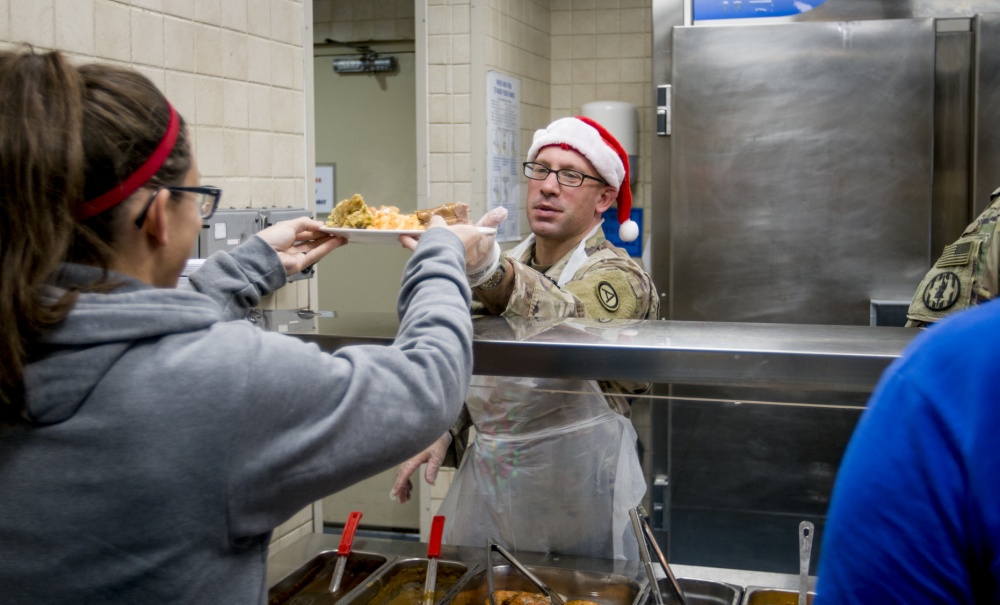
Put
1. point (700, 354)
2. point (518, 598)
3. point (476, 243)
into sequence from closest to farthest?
point (700, 354) → point (476, 243) → point (518, 598)

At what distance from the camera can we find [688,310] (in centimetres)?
405

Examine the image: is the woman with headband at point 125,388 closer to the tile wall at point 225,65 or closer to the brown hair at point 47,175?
the brown hair at point 47,175

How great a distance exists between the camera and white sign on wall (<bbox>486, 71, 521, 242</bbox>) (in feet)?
14.7

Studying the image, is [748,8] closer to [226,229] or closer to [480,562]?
[226,229]

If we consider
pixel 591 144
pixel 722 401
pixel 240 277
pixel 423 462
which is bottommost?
pixel 423 462

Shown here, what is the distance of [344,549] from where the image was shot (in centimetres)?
204

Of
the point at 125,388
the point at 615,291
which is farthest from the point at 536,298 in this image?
the point at 125,388

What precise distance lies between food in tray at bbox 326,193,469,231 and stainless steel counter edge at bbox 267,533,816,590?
70cm

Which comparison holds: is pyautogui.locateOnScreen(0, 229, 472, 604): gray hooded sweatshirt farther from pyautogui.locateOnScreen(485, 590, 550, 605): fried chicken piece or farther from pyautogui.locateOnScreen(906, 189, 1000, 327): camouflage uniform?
pyautogui.locateOnScreen(906, 189, 1000, 327): camouflage uniform

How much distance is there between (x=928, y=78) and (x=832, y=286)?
0.88 metres

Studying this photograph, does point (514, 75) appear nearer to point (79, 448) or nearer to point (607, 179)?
point (607, 179)

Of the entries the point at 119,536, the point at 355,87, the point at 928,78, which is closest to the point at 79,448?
the point at 119,536

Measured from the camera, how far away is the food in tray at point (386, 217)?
184 centimetres

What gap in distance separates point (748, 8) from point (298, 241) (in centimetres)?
283
